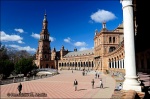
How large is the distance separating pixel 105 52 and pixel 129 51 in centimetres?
4587

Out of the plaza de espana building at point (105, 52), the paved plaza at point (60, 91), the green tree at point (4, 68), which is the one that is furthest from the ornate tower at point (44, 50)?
the paved plaza at point (60, 91)

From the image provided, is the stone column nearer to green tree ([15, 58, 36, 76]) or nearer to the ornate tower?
green tree ([15, 58, 36, 76])

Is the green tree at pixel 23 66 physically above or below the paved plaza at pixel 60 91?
above

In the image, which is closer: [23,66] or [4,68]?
[4,68]

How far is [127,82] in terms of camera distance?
22.3 feet

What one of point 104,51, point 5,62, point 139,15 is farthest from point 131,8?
point 104,51

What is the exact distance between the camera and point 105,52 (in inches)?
2053

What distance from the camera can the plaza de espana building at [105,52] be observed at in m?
20.8

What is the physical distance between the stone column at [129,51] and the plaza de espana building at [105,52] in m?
4.37

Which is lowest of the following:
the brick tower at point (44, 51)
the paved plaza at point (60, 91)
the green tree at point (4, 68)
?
the paved plaza at point (60, 91)

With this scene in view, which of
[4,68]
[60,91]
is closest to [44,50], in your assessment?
[4,68]

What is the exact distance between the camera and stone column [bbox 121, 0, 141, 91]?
6742 mm

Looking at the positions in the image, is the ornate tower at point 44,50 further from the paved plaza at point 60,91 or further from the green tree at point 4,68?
the paved plaza at point 60,91

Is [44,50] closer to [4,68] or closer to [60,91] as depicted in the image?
[4,68]
